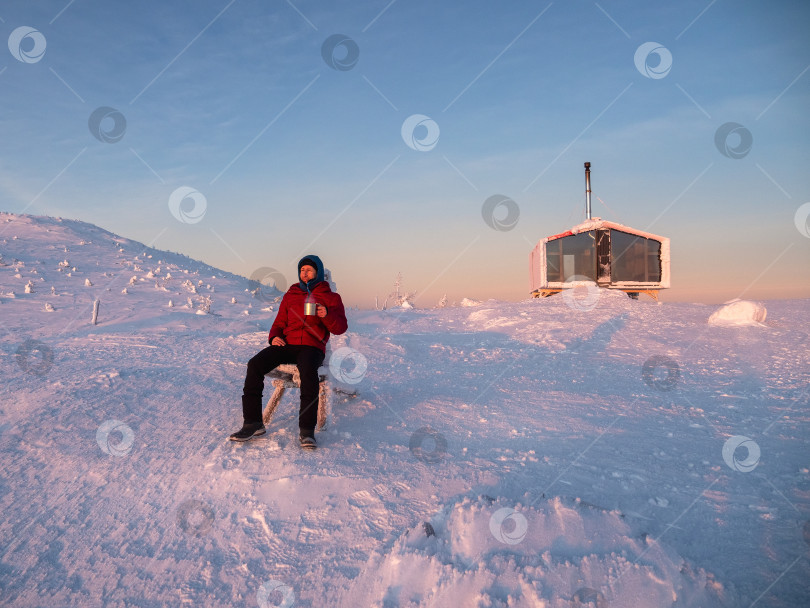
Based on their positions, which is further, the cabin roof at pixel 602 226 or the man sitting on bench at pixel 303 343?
the cabin roof at pixel 602 226

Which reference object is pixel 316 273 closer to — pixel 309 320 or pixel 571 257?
pixel 309 320

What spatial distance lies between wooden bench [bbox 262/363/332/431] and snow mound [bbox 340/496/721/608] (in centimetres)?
231

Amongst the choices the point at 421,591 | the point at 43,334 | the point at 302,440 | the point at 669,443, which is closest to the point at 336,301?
the point at 302,440

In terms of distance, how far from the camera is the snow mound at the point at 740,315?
12.3 meters

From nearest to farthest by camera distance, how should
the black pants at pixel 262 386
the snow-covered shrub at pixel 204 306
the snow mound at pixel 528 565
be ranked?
1. the snow mound at pixel 528 565
2. the black pants at pixel 262 386
3. the snow-covered shrub at pixel 204 306

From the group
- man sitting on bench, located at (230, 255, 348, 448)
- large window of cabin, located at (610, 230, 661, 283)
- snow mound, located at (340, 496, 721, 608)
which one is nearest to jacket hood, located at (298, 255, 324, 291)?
man sitting on bench, located at (230, 255, 348, 448)

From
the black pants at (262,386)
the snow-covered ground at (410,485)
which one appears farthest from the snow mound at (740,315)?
the black pants at (262,386)

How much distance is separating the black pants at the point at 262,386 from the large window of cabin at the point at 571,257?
24.5 m

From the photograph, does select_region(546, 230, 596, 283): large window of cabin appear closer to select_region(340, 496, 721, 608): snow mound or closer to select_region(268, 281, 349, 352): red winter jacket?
select_region(268, 281, 349, 352): red winter jacket

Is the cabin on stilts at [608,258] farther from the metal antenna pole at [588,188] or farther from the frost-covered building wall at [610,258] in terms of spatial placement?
the metal antenna pole at [588,188]

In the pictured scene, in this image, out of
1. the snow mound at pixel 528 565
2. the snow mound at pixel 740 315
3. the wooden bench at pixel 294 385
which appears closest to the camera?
the snow mound at pixel 528 565

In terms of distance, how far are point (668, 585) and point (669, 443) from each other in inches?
107

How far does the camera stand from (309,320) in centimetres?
547

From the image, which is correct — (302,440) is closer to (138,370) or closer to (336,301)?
(336,301)
